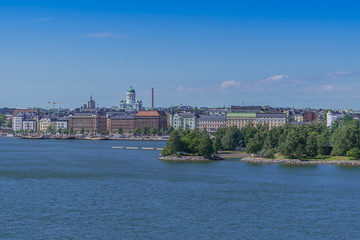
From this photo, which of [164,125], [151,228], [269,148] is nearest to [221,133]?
[269,148]

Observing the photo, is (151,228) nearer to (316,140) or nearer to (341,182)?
(341,182)

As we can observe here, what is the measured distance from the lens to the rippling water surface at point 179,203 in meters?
23.8

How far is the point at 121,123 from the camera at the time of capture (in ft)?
431

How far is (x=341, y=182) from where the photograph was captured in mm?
37906

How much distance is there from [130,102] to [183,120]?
5959cm

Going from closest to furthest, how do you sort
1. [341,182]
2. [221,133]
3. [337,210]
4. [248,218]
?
1. [248,218]
2. [337,210]
3. [341,182]
4. [221,133]

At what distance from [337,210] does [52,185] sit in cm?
1664

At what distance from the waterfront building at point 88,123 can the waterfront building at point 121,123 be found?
1.71 metres

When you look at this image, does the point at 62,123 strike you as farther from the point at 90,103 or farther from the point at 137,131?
the point at 90,103

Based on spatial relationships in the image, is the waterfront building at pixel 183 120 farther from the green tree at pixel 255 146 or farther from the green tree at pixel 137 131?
the green tree at pixel 255 146

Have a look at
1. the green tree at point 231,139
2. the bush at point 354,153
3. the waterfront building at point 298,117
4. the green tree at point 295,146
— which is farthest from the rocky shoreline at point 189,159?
the waterfront building at point 298,117

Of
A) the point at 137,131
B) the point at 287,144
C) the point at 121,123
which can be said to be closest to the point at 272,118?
the point at 137,131

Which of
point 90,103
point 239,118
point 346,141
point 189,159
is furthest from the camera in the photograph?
point 90,103

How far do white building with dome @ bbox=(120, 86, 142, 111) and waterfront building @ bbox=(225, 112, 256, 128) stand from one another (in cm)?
6723
